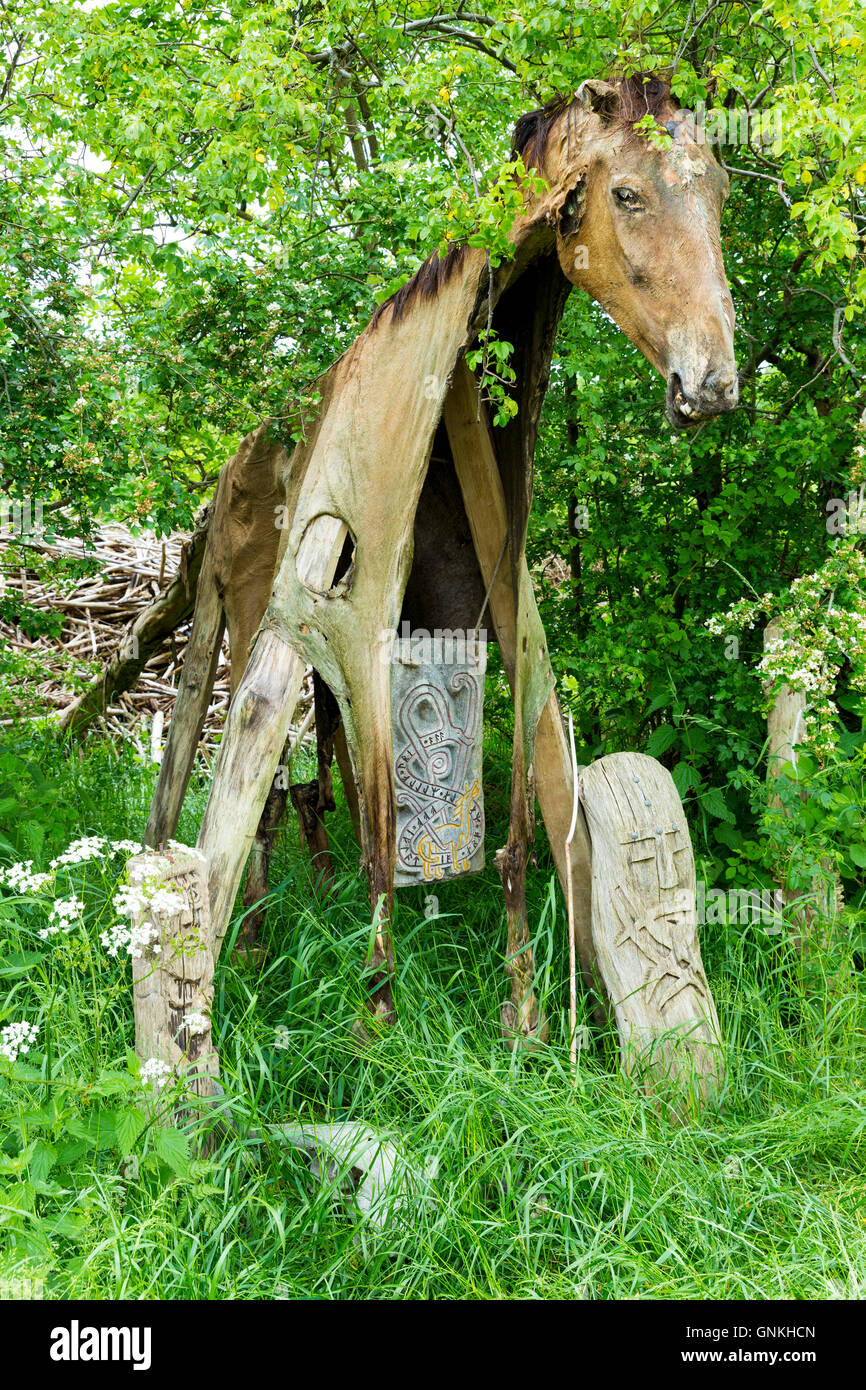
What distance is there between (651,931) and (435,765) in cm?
91

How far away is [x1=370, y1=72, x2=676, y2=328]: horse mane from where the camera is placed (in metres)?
2.80

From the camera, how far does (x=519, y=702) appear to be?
356 cm

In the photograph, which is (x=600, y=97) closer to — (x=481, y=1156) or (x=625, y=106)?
(x=625, y=106)

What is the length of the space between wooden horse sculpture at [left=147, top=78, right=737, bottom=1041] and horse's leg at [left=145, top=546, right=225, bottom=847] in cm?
67

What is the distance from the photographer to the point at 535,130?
302cm

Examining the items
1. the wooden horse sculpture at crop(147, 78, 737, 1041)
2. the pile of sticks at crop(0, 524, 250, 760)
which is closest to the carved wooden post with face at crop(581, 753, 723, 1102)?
the wooden horse sculpture at crop(147, 78, 737, 1041)

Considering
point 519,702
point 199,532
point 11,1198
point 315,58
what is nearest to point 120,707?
point 199,532

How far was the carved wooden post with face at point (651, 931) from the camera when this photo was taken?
3.20 m

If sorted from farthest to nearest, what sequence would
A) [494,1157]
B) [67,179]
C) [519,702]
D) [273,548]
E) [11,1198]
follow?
[273,548]
[67,179]
[519,702]
[494,1157]
[11,1198]

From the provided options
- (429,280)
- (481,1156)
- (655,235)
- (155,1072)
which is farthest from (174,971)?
(655,235)

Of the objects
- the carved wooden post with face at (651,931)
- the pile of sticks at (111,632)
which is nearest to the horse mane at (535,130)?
the carved wooden post with face at (651,931)

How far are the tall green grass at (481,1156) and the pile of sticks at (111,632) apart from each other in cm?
437

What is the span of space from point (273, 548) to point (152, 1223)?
2613mm

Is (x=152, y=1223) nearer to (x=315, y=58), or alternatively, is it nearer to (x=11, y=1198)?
(x=11, y=1198)
